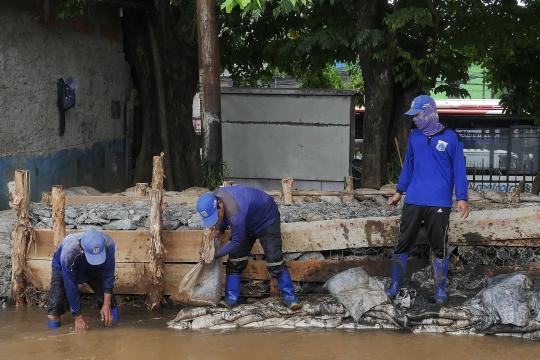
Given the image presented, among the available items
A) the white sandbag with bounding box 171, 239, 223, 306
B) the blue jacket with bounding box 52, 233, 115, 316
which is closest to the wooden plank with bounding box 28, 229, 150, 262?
the white sandbag with bounding box 171, 239, 223, 306

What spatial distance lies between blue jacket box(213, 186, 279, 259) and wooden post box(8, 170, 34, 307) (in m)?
2.15

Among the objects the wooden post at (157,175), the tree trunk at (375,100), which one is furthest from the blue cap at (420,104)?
the tree trunk at (375,100)

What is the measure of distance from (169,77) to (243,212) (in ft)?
26.1

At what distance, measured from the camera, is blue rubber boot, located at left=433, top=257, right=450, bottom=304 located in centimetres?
725

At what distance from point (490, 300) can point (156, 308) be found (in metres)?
3.34

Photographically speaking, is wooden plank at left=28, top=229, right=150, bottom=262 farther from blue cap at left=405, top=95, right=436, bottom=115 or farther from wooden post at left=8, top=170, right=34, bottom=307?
blue cap at left=405, top=95, right=436, bottom=115

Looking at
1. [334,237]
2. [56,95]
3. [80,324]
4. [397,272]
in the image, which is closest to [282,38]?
[56,95]

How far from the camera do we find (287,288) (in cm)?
746

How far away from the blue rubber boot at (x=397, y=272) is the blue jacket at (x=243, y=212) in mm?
1238

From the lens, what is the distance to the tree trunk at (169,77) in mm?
14336

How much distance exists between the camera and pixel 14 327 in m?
7.36

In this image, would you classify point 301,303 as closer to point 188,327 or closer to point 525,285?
point 188,327

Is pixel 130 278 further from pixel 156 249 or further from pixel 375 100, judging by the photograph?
pixel 375 100

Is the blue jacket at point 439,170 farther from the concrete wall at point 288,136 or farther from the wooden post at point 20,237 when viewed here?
the concrete wall at point 288,136
